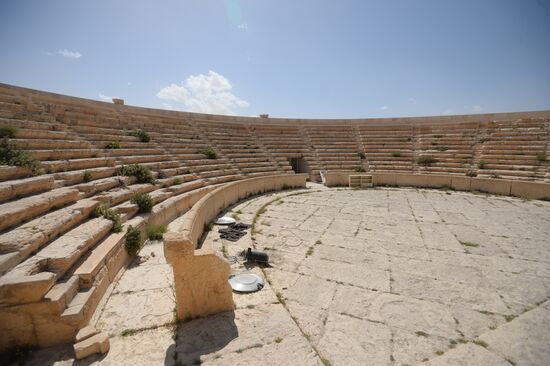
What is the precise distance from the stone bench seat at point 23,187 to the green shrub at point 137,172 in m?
2.67

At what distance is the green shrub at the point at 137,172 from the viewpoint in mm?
8398

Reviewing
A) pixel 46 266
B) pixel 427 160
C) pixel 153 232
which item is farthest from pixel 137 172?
pixel 427 160

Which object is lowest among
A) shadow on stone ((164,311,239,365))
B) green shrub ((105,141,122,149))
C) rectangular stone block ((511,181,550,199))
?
rectangular stone block ((511,181,550,199))

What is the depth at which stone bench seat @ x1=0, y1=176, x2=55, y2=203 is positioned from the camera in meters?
4.57

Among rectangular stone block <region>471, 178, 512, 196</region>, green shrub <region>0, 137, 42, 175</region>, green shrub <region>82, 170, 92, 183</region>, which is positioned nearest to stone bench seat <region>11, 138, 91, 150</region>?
green shrub <region>0, 137, 42, 175</region>

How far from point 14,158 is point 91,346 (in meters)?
4.87

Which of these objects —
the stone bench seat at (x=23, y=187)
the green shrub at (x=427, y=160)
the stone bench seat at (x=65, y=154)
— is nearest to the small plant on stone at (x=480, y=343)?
the stone bench seat at (x=23, y=187)

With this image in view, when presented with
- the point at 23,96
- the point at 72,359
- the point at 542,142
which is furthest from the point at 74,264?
the point at 542,142

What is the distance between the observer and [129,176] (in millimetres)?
8367

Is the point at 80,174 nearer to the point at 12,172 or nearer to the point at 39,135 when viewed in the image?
the point at 12,172

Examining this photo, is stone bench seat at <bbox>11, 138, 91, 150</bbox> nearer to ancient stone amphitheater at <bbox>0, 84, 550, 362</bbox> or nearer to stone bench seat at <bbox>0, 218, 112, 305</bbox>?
ancient stone amphitheater at <bbox>0, 84, 550, 362</bbox>

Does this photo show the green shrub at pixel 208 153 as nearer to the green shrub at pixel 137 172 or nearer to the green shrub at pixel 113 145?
the green shrub at pixel 113 145

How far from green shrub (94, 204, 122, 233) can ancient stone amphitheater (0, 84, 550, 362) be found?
0.17 feet

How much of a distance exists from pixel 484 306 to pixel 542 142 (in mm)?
16699
